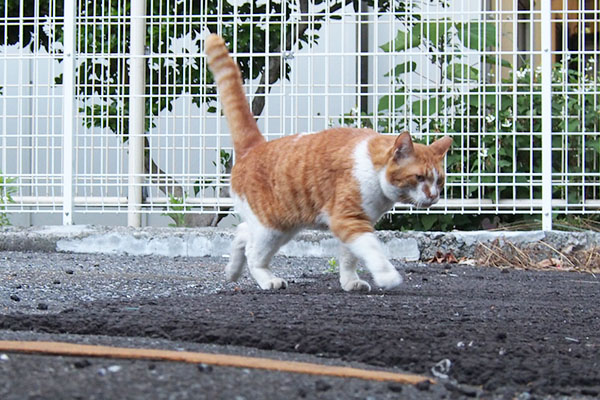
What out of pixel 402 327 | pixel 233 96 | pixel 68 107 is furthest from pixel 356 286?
pixel 68 107

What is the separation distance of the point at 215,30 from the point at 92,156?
4.39ft

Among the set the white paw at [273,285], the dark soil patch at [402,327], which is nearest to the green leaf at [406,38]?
the dark soil patch at [402,327]

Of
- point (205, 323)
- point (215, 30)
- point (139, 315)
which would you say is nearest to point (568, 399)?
point (205, 323)

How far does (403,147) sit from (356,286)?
739 millimetres

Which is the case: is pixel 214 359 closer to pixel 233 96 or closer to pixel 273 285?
pixel 273 285

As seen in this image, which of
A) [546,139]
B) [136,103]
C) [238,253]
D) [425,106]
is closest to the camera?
[238,253]

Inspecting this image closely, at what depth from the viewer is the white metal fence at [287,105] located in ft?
21.7

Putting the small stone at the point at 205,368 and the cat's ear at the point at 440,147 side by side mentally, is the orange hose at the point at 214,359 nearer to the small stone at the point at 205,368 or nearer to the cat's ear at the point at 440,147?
the small stone at the point at 205,368

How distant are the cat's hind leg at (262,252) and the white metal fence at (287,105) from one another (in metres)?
2.31

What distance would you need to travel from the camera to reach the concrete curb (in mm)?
6477

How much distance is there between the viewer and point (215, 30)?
7094 mm

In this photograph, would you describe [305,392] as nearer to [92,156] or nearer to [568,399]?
[568,399]

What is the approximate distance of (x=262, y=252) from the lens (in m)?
4.42

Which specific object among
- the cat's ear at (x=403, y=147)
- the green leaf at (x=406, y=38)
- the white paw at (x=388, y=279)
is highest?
the green leaf at (x=406, y=38)
